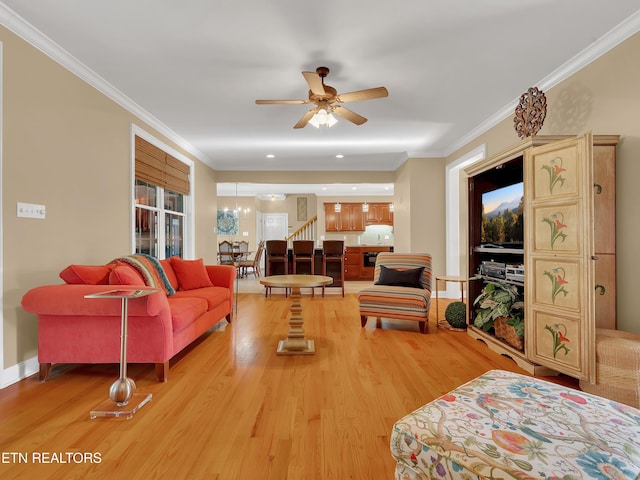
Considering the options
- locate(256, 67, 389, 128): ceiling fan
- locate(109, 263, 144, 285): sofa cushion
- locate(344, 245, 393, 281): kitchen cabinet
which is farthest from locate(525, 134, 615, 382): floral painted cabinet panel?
locate(344, 245, 393, 281): kitchen cabinet

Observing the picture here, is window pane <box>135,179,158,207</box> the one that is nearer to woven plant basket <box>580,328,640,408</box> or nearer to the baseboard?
the baseboard

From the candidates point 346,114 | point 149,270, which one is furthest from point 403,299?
point 149,270

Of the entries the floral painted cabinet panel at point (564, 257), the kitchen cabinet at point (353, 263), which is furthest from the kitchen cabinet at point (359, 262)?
the floral painted cabinet panel at point (564, 257)

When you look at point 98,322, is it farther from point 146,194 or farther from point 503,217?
point 503,217

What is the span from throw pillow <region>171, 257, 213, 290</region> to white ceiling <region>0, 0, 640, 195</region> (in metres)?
1.91

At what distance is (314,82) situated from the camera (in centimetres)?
283

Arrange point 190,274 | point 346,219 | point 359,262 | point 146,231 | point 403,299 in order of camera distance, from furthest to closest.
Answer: point 346,219
point 359,262
point 146,231
point 190,274
point 403,299

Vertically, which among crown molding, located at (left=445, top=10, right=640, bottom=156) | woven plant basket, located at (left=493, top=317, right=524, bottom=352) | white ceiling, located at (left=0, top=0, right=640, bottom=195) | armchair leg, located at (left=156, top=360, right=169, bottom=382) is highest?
white ceiling, located at (left=0, top=0, right=640, bottom=195)

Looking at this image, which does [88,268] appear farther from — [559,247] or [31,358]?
[559,247]

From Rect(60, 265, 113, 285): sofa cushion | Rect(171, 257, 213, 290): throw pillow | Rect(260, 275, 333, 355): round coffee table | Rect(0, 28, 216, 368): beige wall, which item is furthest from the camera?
Rect(171, 257, 213, 290): throw pillow

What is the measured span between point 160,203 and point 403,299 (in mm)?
3745

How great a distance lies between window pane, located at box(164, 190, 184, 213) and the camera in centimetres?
534

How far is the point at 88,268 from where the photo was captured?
2.68m

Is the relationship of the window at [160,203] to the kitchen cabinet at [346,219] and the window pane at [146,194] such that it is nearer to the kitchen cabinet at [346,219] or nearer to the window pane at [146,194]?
the window pane at [146,194]
